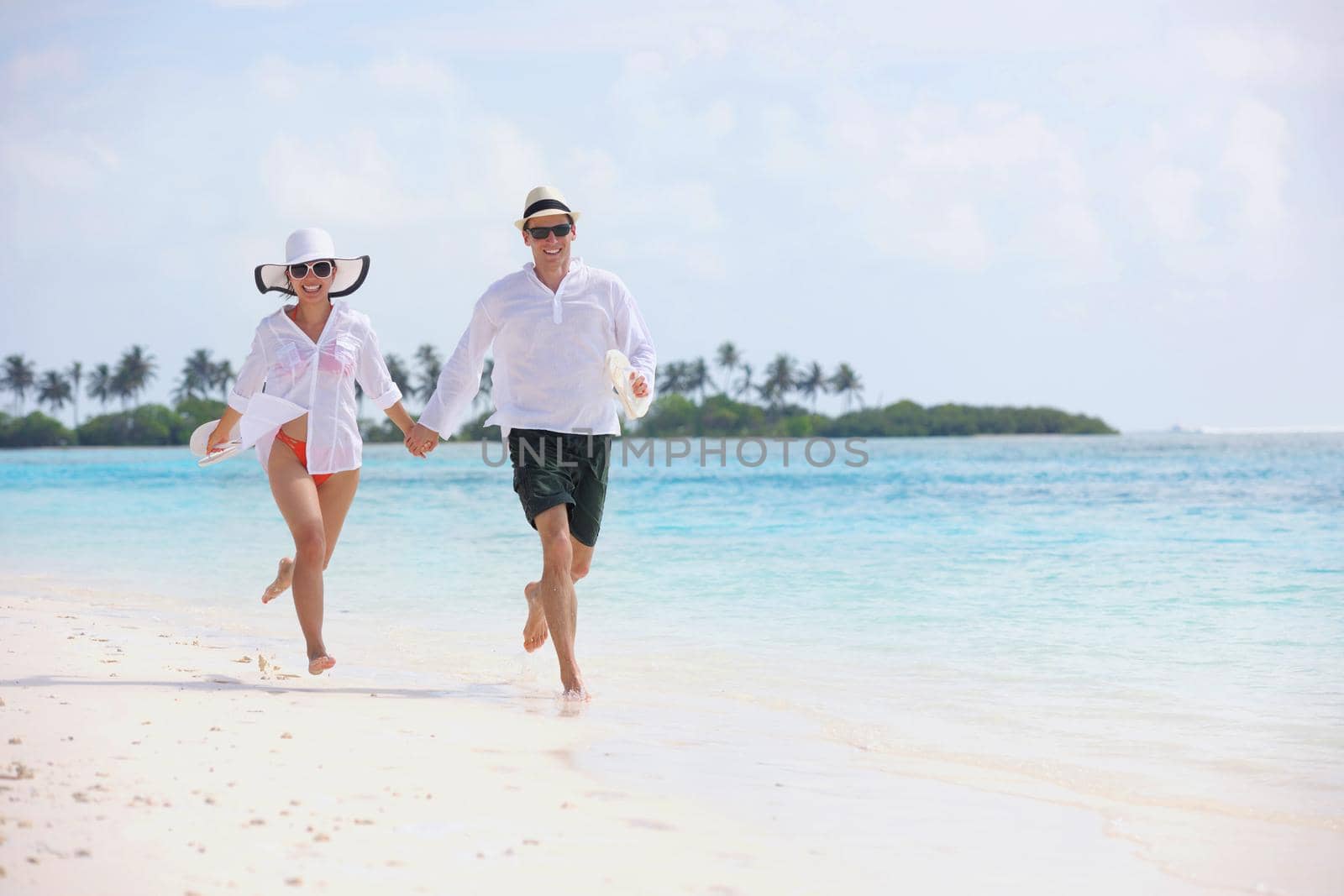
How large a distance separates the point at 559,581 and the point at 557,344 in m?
1.01

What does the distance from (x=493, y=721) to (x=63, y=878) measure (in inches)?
85.0

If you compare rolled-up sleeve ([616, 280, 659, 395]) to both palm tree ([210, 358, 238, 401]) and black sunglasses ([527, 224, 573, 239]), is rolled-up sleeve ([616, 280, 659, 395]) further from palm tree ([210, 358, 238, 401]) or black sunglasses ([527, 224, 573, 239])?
palm tree ([210, 358, 238, 401])

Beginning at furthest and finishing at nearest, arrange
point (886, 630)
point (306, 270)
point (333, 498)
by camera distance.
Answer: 1. point (886, 630)
2. point (333, 498)
3. point (306, 270)

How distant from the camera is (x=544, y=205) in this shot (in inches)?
207

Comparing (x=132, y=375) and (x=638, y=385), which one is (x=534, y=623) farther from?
(x=132, y=375)

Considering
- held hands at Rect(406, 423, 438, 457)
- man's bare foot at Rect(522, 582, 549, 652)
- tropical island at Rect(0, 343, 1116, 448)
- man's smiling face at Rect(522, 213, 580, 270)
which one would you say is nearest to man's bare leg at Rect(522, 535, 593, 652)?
man's bare foot at Rect(522, 582, 549, 652)

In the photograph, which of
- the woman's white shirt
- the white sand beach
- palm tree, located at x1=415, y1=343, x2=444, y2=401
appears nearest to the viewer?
the white sand beach

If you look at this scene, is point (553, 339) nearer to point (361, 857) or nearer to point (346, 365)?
point (346, 365)

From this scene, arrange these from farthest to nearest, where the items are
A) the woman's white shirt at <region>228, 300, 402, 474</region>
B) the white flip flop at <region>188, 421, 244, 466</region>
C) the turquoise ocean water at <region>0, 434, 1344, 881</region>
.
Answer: the white flip flop at <region>188, 421, 244, 466</region>
the woman's white shirt at <region>228, 300, 402, 474</region>
the turquoise ocean water at <region>0, 434, 1344, 881</region>

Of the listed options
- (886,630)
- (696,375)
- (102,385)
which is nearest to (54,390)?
(102,385)

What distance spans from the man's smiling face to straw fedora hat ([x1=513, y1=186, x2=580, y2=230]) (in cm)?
2

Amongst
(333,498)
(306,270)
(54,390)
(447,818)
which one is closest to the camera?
(447,818)

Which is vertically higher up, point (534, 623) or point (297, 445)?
point (297, 445)

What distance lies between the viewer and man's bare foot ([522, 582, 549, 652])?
5.69 m
